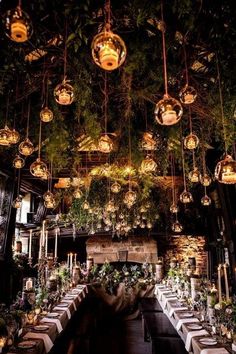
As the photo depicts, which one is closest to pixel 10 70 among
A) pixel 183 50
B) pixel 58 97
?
pixel 58 97

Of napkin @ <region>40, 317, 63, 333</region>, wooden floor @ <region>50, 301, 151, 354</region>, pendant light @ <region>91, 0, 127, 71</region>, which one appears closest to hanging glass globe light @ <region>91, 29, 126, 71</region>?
pendant light @ <region>91, 0, 127, 71</region>

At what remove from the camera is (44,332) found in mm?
3830

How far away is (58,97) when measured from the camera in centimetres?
261

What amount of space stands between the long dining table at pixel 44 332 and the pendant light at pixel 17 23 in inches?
108

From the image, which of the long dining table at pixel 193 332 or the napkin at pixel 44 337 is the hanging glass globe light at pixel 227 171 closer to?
the long dining table at pixel 193 332

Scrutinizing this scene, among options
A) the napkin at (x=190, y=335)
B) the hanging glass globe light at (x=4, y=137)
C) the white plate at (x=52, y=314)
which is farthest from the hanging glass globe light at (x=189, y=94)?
the white plate at (x=52, y=314)

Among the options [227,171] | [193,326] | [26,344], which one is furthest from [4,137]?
[193,326]

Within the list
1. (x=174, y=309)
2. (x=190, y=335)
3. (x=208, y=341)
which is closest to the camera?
(x=208, y=341)

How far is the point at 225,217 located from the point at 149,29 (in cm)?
497

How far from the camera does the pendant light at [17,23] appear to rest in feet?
6.17

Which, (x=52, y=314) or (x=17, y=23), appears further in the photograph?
(x=52, y=314)

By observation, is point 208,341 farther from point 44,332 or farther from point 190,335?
point 44,332

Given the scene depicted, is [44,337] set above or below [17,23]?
below

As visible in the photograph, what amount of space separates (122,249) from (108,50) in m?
11.3
